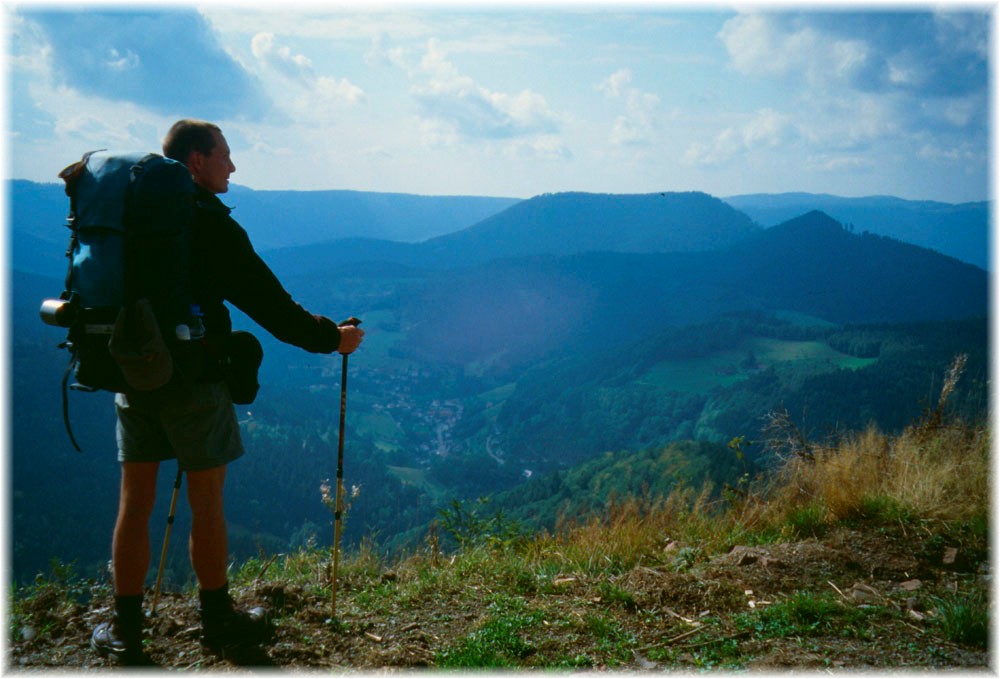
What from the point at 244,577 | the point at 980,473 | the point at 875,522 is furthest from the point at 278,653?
the point at 980,473

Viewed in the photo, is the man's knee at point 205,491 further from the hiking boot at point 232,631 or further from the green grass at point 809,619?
the green grass at point 809,619

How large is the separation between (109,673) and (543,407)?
140m

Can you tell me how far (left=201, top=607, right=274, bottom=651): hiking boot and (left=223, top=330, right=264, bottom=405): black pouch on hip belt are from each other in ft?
3.21

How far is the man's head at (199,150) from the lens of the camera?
2.86 meters

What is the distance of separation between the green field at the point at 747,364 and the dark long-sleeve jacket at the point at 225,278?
115m

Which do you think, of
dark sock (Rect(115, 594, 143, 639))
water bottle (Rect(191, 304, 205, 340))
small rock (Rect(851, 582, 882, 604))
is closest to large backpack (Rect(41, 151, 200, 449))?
water bottle (Rect(191, 304, 205, 340))

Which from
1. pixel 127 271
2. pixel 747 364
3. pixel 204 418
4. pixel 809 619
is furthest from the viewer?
pixel 747 364

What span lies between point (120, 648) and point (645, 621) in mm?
2348

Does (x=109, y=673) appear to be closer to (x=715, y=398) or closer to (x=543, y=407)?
(x=715, y=398)

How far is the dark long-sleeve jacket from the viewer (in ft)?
8.89

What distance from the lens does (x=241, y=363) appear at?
2869mm

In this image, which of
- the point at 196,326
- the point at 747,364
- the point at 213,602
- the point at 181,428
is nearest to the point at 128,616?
the point at 213,602

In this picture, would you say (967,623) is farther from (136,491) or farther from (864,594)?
(136,491)

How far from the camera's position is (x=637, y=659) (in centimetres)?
292
